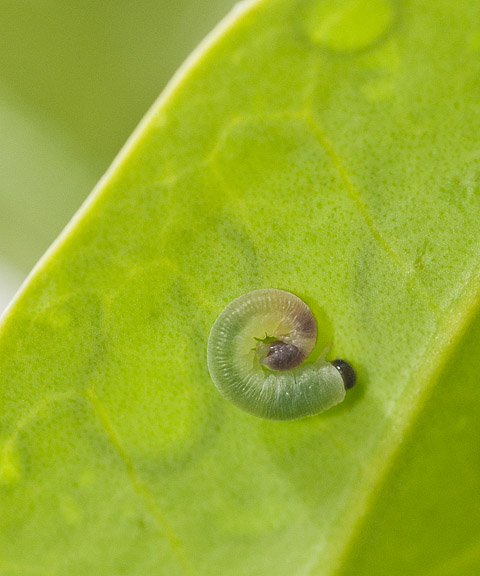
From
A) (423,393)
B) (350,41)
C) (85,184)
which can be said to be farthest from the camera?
(85,184)

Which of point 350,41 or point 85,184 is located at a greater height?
point 350,41

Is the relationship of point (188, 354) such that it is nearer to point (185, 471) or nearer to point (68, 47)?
point (185, 471)

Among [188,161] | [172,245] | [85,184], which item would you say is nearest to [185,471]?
[172,245]

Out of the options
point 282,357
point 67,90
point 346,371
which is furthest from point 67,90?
point 346,371

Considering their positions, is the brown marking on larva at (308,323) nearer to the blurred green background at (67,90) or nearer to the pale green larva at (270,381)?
the pale green larva at (270,381)

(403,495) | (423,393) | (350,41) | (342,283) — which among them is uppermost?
(350,41)

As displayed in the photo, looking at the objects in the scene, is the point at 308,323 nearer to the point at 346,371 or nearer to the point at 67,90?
the point at 346,371

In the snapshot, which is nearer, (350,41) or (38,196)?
(350,41)
